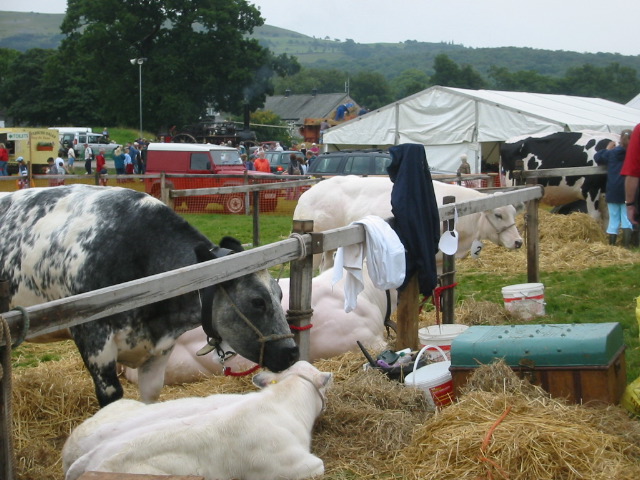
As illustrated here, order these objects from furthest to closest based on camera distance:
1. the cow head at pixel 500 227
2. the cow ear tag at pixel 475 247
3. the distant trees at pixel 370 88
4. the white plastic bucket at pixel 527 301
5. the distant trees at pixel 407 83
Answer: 1. the distant trees at pixel 370 88
2. the distant trees at pixel 407 83
3. the cow head at pixel 500 227
4. the cow ear tag at pixel 475 247
5. the white plastic bucket at pixel 527 301

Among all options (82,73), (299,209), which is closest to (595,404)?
(299,209)

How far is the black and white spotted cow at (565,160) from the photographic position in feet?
52.6

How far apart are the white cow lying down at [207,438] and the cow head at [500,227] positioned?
7.07 metres

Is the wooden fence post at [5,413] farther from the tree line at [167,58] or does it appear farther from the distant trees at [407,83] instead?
the distant trees at [407,83]

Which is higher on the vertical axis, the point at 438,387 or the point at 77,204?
the point at 77,204

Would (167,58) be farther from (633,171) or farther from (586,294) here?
(633,171)

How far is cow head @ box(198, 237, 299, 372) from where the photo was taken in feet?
15.9

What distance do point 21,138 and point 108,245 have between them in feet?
127

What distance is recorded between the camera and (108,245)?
5.07 metres

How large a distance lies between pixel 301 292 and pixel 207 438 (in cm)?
154

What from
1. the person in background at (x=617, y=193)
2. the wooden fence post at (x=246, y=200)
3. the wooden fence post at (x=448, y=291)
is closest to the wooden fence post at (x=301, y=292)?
the wooden fence post at (x=448, y=291)

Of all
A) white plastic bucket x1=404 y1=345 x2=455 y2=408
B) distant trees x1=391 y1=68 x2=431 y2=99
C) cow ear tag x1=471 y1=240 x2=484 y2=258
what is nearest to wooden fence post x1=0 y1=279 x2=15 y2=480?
white plastic bucket x1=404 y1=345 x2=455 y2=408

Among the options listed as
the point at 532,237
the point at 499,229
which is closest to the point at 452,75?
the point at 499,229

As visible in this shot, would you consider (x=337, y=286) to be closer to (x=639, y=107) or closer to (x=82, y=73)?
(x=639, y=107)
